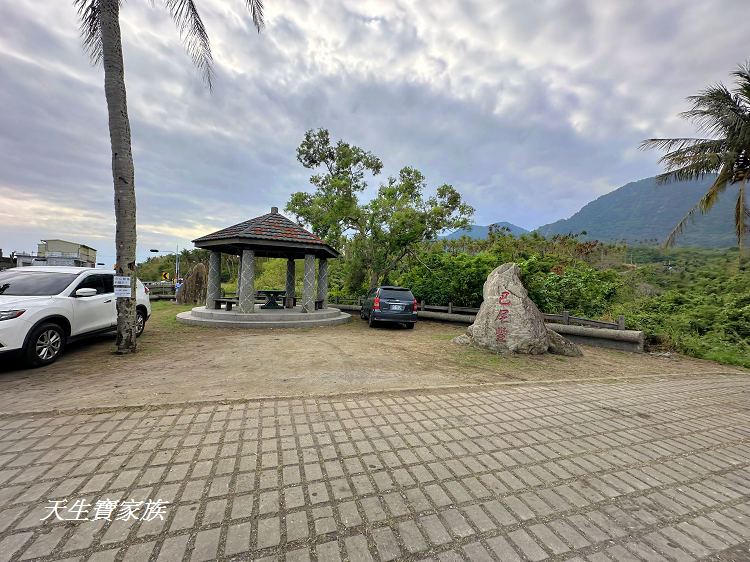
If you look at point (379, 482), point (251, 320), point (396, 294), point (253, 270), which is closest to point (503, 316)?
point (396, 294)

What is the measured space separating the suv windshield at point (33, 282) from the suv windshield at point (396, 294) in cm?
829

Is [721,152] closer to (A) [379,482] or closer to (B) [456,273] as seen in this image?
(B) [456,273]

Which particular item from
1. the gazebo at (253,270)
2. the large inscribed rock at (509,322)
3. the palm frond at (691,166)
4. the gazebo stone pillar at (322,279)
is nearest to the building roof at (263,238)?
the gazebo at (253,270)

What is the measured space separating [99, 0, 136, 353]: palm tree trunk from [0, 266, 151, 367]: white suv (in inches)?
24.2

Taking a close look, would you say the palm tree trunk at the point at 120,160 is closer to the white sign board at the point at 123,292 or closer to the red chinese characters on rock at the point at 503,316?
the white sign board at the point at 123,292

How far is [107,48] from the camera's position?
6.52 m

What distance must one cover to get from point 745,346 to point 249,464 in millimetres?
13308

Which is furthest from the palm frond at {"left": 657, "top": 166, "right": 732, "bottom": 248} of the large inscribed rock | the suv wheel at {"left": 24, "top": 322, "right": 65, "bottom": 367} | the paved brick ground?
the suv wheel at {"left": 24, "top": 322, "right": 65, "bottom": 367}

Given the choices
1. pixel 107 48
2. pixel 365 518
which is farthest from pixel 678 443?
pixel 107 48

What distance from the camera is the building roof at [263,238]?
1153cm

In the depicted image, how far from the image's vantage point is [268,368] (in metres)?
5.84

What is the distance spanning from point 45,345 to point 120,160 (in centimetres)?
383

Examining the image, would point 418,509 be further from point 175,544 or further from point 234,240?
point 234,240

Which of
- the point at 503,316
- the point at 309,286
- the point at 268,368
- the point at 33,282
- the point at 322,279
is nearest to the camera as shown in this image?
the point at 268,368
